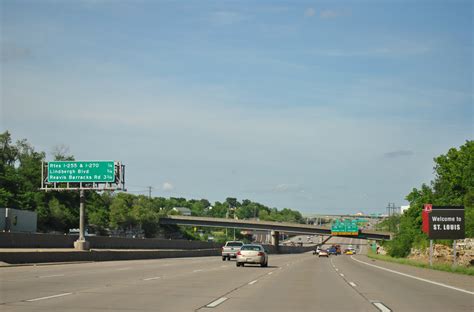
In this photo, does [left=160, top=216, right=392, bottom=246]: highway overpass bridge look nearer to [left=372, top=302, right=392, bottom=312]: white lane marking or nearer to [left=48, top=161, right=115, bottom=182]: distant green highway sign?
[left=48, top=161, right=115, bottom=182]: distant green highway sign

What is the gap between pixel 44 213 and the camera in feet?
381

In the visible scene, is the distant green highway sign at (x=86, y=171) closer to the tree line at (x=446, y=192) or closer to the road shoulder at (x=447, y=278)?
the road shoulder at (x=447, y=278)

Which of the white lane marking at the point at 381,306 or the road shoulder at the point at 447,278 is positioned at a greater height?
the white lane marking at the point at 381,306

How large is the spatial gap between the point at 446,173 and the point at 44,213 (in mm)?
69305

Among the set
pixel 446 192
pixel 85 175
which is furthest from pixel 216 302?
pixel 446 192

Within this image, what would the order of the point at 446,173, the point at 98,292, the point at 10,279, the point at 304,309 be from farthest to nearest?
the point at 446,173 < the point at 10,279 < the point at 98,292 < the point at 304,309

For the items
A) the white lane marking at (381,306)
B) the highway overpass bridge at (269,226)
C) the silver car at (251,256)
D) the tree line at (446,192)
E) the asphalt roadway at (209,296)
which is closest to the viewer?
the asphalt roadway at (209,296)

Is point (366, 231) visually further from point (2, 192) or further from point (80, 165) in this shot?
point (80, 165)

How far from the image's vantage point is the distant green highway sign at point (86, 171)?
59.3m

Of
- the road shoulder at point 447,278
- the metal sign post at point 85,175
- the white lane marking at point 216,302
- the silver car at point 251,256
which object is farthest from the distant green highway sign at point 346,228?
the white lane marking at point 216,302

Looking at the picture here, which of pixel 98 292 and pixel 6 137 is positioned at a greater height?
pixel 6 137

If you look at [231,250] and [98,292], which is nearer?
[98,292]

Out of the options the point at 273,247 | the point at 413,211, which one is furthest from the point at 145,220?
the point at 413,211

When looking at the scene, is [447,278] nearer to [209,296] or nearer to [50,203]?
[209,296]
